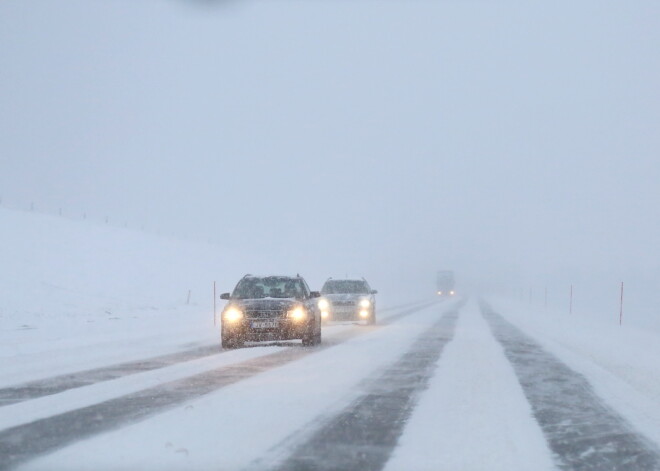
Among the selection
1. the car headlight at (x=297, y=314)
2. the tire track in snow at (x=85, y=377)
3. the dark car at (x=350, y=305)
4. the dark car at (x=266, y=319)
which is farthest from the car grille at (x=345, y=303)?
the tire track in snow at (x=85, y=377)

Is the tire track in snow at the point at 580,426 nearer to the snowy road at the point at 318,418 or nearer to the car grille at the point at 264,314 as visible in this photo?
the snowy road at the point at 318,418

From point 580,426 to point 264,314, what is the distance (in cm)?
975

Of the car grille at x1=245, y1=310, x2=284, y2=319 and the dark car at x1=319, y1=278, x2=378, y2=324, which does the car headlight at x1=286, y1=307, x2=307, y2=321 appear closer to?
the car grille at x1=245, y1=310, x2=284, y2=319

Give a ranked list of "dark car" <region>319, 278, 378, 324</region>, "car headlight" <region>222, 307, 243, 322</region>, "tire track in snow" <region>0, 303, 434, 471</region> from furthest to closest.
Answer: "dark car" <region>319, 278, 378, 324</region> → "car headlight" <region>222, 307, 243, 322</region> → "tire track in snow" <region>0, 303, 434, 471</region>

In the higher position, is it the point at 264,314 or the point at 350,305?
the point at 264,314

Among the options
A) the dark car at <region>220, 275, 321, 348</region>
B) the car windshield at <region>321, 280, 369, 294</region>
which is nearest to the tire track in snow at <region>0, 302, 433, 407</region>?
the dark car at <region>220, 275, 321, 348</region>

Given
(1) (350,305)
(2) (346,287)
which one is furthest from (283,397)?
(2) (346,287)

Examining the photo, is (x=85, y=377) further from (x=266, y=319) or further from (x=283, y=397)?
(x=266, y=319)

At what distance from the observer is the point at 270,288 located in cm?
1800

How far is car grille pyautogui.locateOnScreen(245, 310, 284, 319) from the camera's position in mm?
16469

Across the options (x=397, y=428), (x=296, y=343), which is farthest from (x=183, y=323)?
(x=397, y=428)

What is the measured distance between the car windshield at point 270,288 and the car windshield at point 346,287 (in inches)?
364

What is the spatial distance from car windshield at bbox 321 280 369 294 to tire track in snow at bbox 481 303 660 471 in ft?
46.8

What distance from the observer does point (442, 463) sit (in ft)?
19.3
